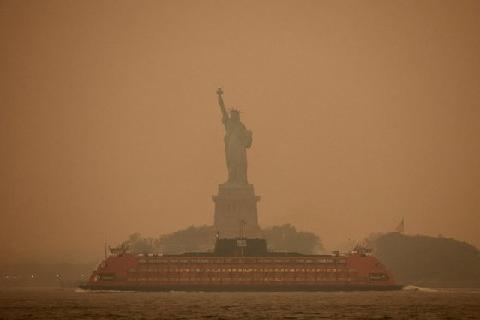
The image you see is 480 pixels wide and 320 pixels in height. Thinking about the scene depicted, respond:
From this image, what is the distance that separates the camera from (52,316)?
14275 centimetres

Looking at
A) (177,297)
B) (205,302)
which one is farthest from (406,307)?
(177,297)

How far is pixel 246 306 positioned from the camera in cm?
16050

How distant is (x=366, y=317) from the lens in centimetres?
13975

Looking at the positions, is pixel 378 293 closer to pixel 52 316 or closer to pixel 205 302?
pixel 205 302

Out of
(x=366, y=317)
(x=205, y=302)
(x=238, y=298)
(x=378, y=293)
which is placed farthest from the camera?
(x=378, y=293)

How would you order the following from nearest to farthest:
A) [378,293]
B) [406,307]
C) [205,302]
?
[406,307], [205,302], [378,293]

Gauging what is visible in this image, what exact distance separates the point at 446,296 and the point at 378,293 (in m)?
13.3

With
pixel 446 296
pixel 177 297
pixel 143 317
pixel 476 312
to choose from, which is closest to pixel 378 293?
pixel 446 296

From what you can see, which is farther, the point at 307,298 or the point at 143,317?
the point at 307,298

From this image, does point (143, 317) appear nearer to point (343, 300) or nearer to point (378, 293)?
point (343, 300)

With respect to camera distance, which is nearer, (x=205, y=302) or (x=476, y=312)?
(x=476, y=312)

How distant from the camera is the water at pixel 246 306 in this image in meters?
143

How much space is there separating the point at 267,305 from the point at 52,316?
29.6 meters

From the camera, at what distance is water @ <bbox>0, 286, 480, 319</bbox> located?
143 m
